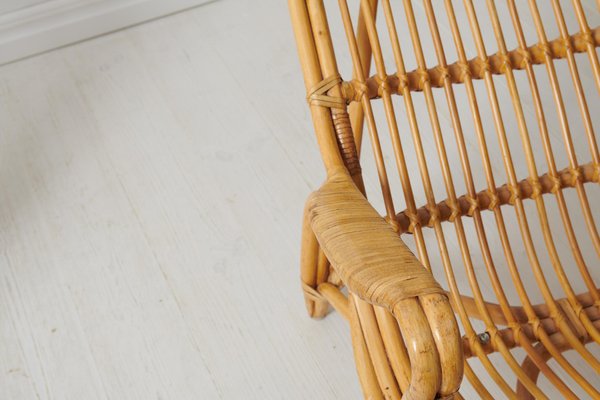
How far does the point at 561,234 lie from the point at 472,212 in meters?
0.49

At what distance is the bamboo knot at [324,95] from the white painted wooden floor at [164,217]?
0.54m

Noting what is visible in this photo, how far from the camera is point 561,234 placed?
1.46 metres

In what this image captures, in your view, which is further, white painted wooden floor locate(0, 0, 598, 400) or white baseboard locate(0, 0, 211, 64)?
white baseboard locate(0, 0, 211, 64)

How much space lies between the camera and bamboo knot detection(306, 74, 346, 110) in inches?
37.5

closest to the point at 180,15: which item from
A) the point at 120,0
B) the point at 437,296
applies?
the point at 120,0

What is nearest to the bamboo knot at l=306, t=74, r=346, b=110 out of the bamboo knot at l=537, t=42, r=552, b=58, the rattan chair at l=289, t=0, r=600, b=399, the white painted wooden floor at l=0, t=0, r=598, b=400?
the rattan chair at l=289, t=0, r=600, b=399

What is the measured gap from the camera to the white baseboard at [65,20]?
1.85m

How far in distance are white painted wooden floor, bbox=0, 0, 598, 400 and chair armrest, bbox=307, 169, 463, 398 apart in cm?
60

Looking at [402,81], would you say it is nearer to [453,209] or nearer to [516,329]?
[453,209]

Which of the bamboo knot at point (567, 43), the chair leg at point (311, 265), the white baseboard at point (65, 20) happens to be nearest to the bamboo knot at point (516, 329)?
the chair leg at point (311, 265)

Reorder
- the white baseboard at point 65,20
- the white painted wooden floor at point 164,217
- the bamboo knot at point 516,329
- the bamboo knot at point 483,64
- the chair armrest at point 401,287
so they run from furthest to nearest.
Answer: the white baseboard at point 65,20 < the white painted wooden floor at point 164,217 < the bamboo knot at point 483,64 < the bamboo knot at point 516,329 < the chair armrest at point 401,287

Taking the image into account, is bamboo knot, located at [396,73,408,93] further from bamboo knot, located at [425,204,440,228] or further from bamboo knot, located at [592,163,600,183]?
bamboo knot, located at [592,163,600,183]

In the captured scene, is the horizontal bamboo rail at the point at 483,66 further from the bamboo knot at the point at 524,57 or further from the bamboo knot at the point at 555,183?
the bamboo knot at the point at 555,183

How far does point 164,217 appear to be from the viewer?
1551 millimetres
